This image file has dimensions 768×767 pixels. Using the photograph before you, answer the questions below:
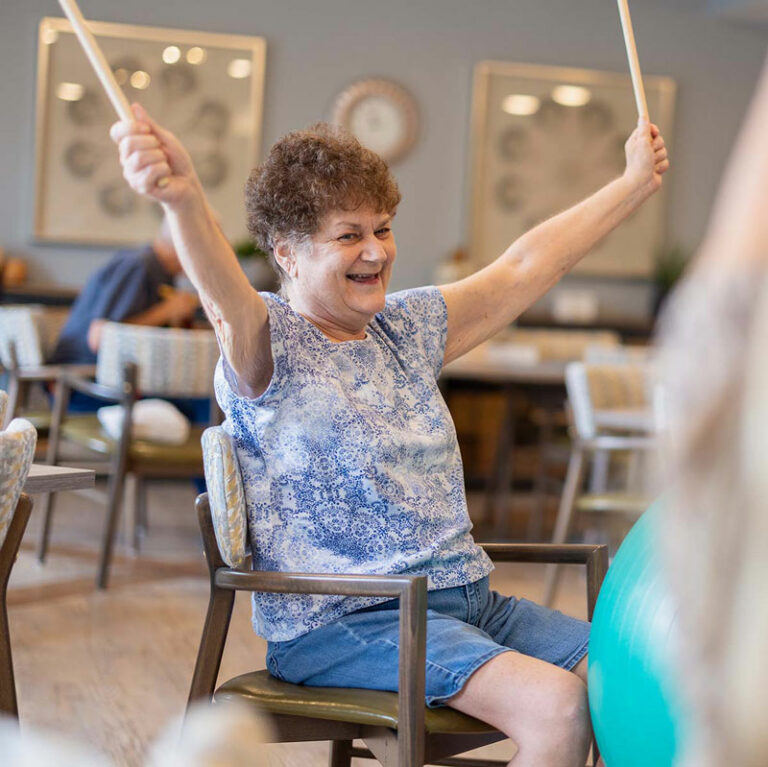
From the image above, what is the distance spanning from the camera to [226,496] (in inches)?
66.7

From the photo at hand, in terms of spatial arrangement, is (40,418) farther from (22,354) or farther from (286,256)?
(286,256)

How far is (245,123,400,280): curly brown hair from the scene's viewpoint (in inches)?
71.1

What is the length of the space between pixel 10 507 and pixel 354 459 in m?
0.48

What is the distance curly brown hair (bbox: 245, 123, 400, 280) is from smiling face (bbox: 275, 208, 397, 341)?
0.02 meters

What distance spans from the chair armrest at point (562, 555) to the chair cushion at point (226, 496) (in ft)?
1.34

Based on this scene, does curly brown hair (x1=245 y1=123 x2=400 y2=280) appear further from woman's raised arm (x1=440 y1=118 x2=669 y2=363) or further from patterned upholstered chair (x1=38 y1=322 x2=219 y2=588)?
patterned upholstered chair (x1=38 y1=322 x2=219 y2=588)

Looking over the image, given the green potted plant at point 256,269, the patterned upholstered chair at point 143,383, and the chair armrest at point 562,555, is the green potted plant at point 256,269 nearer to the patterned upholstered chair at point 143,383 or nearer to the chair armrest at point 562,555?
the patterned upholstered chair at point 143,383

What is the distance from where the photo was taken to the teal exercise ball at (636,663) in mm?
1265

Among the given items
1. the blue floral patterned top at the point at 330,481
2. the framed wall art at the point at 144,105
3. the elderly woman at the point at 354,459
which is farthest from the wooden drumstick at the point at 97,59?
the framed wall art at the point at 144,105

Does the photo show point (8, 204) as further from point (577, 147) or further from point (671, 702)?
point (671, 702)

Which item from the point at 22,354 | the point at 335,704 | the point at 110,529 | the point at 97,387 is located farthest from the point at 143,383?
the point at 335,704

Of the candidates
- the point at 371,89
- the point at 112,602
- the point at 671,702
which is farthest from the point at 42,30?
the point at 671,702

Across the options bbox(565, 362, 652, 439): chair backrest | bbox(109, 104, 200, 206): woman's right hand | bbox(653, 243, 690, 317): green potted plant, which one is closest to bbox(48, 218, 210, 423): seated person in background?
bbox(565, 362, 652, 439): chair backrest

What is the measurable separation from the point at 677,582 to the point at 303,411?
3.27 feet
